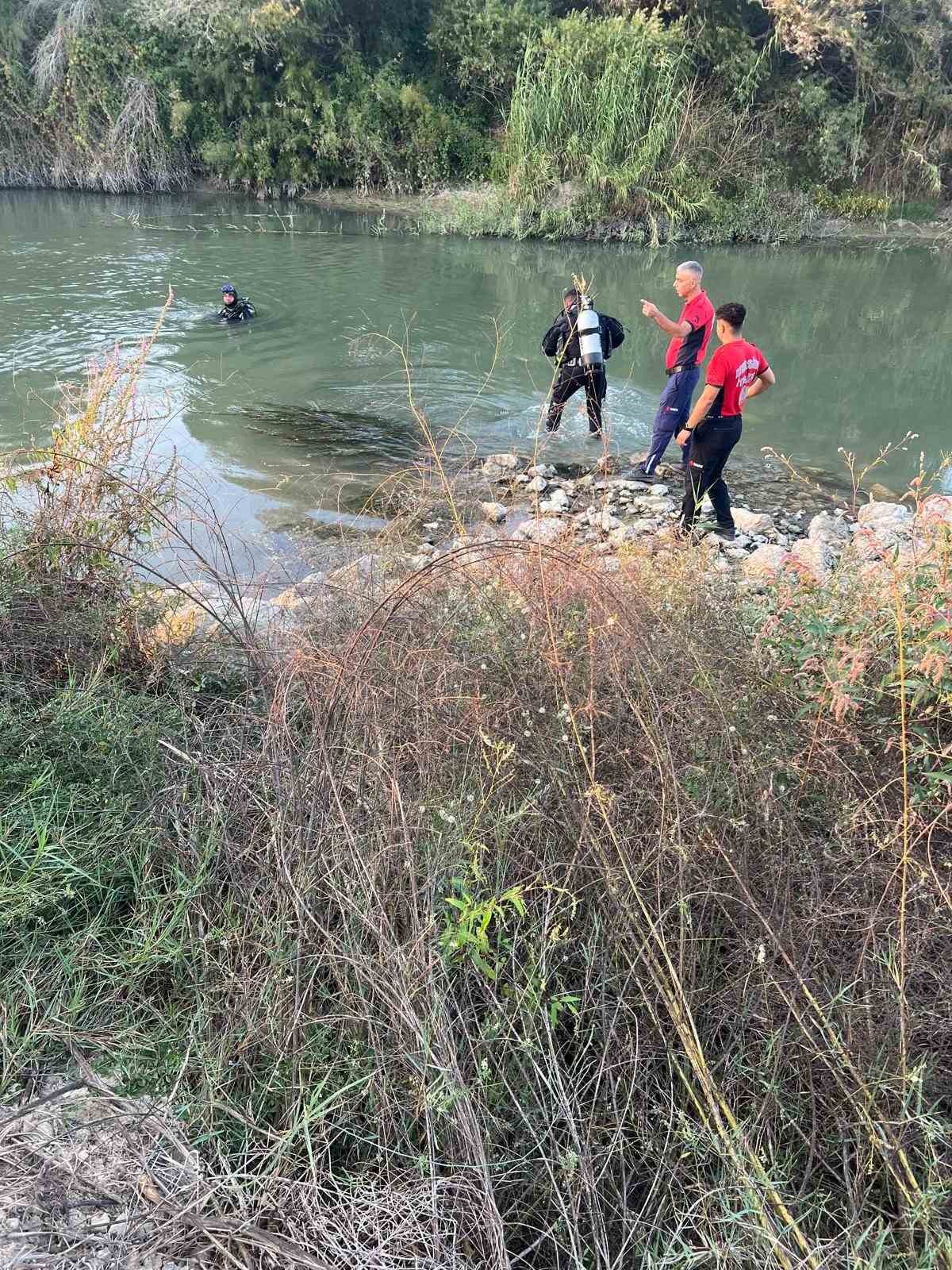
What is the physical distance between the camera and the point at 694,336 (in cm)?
633

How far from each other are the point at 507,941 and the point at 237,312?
1104 cm

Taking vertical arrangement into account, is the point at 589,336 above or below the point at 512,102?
below

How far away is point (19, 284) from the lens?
12656 millimetres

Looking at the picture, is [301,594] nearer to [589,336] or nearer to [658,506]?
[658,506]

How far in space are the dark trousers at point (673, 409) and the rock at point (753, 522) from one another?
27.0 inches

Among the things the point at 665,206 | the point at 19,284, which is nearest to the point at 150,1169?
the point at 19,284

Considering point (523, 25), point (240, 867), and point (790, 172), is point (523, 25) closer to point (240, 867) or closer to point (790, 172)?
point (790, 172)

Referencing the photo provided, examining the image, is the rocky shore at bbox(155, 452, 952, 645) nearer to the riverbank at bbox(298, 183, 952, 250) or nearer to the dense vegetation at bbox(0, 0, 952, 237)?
the riverbank at bbox(298, 183, 952, 250)

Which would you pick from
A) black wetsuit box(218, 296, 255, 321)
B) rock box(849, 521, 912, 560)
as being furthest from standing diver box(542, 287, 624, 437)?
black wetsuit box(218, 296, 255, 321)

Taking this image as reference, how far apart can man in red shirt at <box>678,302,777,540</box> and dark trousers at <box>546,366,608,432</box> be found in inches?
41.9

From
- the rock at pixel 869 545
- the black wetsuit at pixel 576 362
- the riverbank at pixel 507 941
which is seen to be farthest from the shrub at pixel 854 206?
the riverbank at pixel 507 941

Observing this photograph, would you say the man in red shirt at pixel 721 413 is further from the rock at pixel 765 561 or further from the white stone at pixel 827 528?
the white stone at pixel 827 528

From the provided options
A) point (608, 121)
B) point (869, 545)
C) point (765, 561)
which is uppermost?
point (608, 121)

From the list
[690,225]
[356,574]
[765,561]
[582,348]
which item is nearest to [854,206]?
[690,225]
